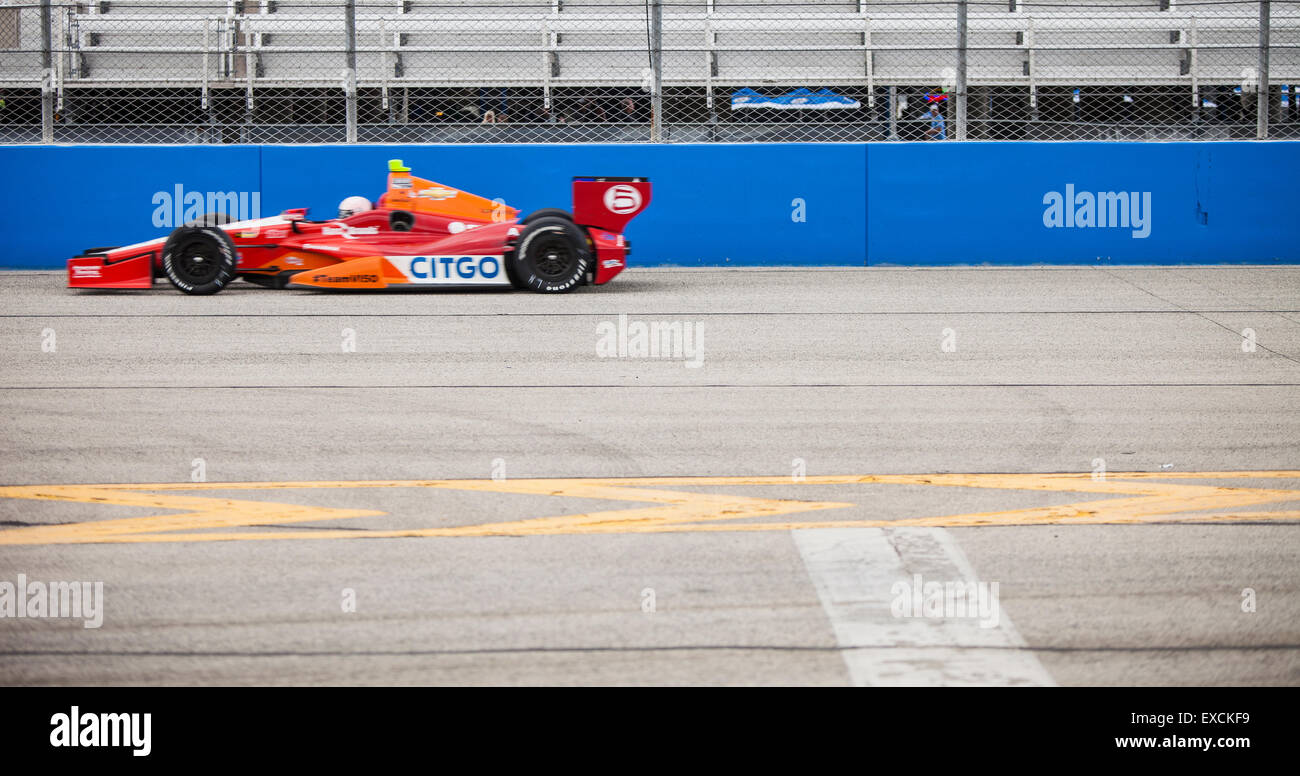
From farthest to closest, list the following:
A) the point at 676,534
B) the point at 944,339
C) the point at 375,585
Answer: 1. the point at 944,339
2. the point at 676,534
3. the point at 375,585

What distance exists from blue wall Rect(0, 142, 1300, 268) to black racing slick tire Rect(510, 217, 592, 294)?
260 centimetres

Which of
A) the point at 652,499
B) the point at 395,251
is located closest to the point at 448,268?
the point at 395,251

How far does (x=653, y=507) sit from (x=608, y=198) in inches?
262

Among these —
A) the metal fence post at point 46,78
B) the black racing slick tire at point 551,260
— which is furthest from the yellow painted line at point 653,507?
the metal fence post at point 46,78

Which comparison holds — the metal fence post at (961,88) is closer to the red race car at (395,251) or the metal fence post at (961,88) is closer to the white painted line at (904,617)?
the red race car at (395,251)

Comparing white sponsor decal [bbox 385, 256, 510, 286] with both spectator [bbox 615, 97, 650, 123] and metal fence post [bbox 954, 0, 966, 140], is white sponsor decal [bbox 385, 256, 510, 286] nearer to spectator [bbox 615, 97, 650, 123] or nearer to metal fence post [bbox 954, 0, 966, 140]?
spectator [bbox 615, 97, 650, 123]

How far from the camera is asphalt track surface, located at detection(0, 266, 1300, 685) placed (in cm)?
399

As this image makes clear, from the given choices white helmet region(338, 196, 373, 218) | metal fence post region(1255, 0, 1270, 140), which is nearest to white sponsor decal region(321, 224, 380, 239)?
white helmet region(338, 196, 373, 218)

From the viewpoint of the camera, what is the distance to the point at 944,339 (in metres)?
9.55

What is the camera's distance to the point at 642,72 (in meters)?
15.6

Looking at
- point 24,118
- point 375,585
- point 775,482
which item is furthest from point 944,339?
point 24,118
